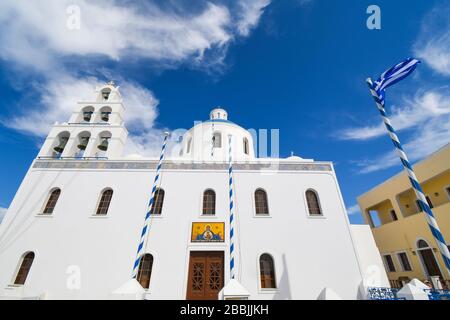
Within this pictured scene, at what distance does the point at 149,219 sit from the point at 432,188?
17.3 m

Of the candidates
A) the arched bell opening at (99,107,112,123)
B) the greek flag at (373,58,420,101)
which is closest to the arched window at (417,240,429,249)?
the greek flag at (373,58,420,101)

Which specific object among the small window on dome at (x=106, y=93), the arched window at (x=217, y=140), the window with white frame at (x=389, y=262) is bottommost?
the window with white frame at (x=389, y=262)

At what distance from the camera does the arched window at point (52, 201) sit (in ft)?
35.4

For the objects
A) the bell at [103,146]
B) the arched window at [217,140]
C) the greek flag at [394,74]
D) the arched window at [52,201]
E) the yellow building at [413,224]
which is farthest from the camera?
the arched window at [217,140]

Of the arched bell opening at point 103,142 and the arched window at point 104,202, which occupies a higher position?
the arched bell opening at point 103,142

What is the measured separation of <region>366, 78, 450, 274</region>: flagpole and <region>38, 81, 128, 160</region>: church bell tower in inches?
512

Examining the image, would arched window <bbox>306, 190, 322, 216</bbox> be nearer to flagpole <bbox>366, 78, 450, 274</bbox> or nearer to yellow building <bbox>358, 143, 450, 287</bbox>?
flagpole <bbox>366, 78, 450, 274</bbox>

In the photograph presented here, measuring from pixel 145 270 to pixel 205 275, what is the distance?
8.85ft

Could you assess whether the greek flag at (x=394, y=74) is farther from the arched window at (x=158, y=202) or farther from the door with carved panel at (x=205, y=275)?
the arched window at (x=158, y=202)

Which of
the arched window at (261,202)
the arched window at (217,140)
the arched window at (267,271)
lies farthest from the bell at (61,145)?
the arched window at (267,271)

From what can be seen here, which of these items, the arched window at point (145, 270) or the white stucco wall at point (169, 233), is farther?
the arched window at point (145, 270)

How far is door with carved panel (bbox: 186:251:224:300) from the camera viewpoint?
29.4 ft

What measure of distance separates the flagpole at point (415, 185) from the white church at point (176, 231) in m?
5.04
